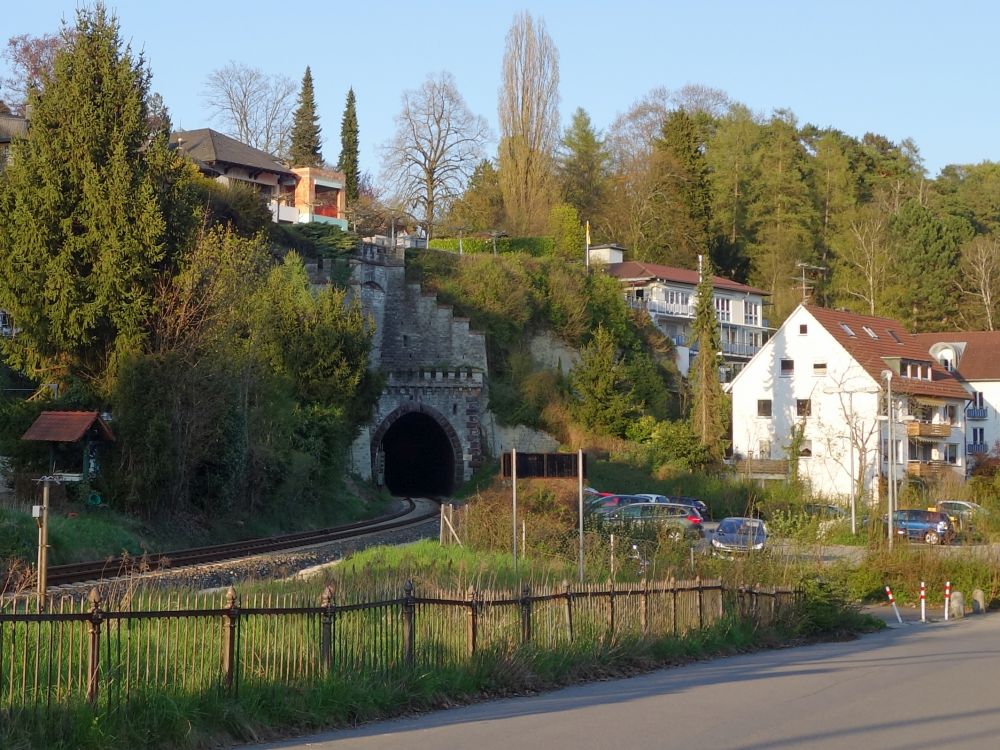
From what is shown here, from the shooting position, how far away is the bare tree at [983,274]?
74.6 m

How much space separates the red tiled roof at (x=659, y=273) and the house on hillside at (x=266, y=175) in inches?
618

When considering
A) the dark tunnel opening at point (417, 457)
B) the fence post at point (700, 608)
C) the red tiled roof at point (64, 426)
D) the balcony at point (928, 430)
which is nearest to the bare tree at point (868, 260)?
the balcony at point (928, 430)

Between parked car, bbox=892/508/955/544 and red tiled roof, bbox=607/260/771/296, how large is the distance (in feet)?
102

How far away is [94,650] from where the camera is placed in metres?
10.2

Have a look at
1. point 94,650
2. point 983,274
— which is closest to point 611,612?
point 94,650

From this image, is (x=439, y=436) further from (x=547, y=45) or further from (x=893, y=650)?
(x=893, y=650)

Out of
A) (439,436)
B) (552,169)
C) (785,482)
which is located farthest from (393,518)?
(552,169)

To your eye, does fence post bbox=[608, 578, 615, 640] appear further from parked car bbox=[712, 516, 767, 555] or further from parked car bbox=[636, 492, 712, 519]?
parked car bbox=[636, 492, 712, 519]

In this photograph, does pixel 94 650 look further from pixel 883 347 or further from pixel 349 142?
pixel 349 142

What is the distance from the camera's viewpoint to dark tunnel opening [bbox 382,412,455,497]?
55.3 meters

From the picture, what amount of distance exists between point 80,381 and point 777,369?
3656 cm

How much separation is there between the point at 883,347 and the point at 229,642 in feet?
175

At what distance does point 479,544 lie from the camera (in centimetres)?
2620

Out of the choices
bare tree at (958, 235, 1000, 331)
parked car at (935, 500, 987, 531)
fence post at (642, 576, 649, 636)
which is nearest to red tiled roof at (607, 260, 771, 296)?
bare tree at (958, 235, 1000, 331)
